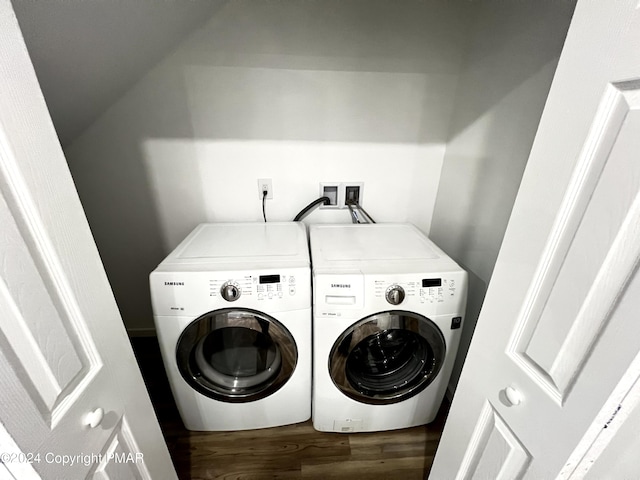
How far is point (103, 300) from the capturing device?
0.55 meters

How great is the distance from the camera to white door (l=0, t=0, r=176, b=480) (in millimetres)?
380

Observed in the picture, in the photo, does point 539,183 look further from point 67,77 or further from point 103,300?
point 67,77

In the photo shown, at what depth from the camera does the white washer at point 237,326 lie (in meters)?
0.95

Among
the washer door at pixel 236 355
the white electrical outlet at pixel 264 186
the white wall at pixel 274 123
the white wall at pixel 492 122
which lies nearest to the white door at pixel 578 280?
the white wall at pixel 492 122

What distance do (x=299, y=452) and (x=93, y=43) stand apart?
1.64m

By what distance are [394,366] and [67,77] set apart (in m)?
1.54

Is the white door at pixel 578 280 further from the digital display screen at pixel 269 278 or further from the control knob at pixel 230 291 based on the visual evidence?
the control knob at pixel 230 291

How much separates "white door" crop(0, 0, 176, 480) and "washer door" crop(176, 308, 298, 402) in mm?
391

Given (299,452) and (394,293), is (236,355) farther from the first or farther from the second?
(394,293)

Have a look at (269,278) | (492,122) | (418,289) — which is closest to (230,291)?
(269,278)

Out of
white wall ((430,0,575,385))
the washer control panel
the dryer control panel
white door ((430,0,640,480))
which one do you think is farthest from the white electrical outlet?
white door ((430,0,640,480))

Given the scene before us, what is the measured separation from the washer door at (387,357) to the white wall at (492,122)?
330 mm

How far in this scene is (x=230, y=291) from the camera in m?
0.94

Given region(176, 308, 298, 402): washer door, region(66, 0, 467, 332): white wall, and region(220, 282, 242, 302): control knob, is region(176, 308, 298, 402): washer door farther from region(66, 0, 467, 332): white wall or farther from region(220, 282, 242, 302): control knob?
region(66, 0, 467, 332): white wall
